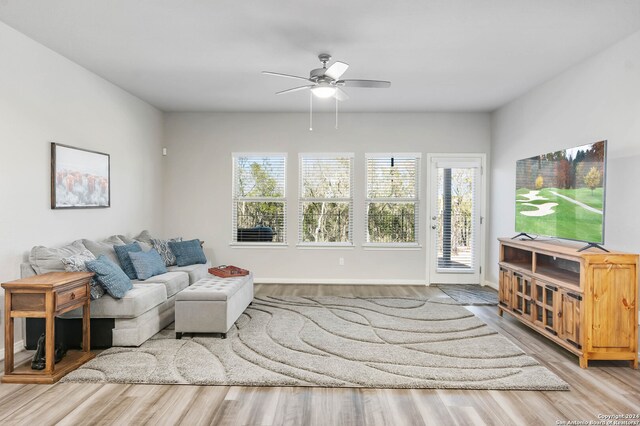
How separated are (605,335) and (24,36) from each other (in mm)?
5640

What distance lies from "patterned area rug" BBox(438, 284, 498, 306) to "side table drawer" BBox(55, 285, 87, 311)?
174 inches

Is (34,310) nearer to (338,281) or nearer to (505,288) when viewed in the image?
(338,281)

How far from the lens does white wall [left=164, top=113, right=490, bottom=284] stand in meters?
6.70

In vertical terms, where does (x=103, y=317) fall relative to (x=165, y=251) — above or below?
below

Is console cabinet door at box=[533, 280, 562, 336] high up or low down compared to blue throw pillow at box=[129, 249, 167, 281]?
down

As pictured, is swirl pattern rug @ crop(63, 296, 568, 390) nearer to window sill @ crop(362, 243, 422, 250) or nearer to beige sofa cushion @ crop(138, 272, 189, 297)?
beige sofa cushion @ crop(138, 272, 189, 297)

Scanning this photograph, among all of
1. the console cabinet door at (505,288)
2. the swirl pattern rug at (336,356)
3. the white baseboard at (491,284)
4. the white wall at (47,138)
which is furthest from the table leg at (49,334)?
the white baseboard at (491,284)

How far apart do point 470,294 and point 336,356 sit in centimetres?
323

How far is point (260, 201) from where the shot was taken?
679cm

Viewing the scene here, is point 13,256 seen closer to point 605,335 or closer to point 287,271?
point 287,271

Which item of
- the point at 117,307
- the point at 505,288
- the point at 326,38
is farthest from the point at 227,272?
the point at 505,288

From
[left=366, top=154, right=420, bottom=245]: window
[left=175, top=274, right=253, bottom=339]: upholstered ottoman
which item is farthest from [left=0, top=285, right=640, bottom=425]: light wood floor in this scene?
[left=366, top=154, right=420, bottom=245]: window

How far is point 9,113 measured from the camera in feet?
11.5

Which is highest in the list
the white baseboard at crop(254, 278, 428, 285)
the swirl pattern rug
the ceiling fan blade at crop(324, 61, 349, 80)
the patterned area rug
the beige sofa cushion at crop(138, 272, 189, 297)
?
the ceiling fan blade at crop(324, 61, 349, 80)
